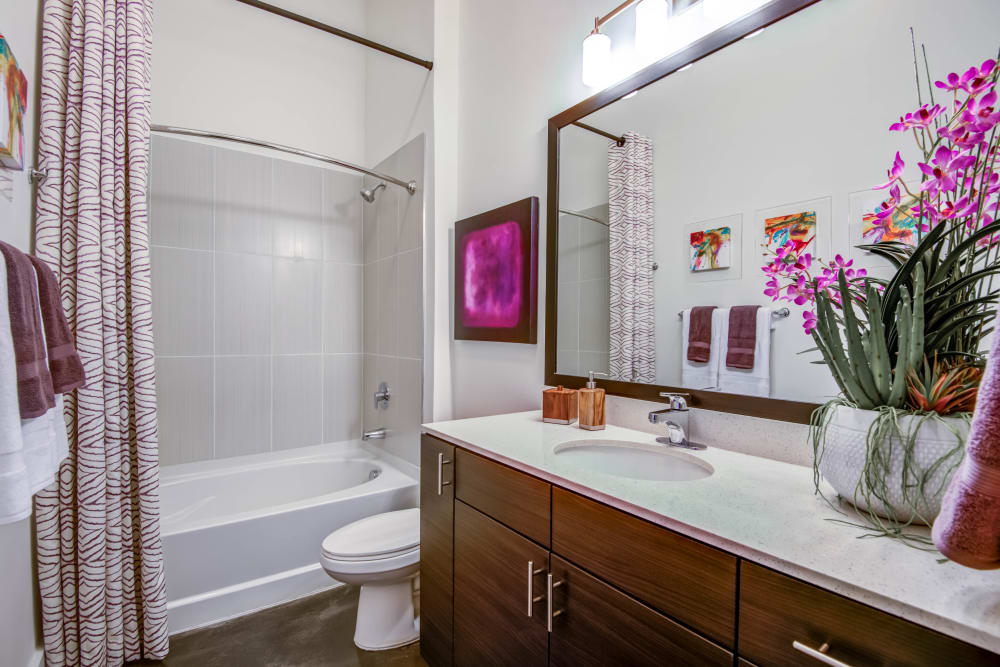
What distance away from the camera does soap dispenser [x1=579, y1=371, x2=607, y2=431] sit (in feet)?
4.74

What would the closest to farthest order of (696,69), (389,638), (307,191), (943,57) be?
(943,57) < (696,69) < (389,638) < (307,191)

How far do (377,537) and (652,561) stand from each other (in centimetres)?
129

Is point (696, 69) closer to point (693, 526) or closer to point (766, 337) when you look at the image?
point (766, 337)

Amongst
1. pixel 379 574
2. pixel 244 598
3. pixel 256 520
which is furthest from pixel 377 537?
pixel 244 598

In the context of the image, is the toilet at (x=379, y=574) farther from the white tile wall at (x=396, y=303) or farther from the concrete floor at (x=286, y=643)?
the white tile wall at (x=396, y=303)

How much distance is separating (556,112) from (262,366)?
6.72 feet

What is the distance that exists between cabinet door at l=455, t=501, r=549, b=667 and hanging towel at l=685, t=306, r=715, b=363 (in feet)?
2.19

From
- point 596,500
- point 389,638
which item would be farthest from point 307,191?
point 596,500

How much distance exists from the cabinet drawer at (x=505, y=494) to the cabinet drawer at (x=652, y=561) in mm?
45

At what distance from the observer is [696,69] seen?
4.26 ft

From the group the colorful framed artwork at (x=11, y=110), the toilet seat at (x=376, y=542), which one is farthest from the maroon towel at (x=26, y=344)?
the toilet seat at (x=376, y=542)

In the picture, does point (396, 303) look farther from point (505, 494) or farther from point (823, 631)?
point (823, 631)

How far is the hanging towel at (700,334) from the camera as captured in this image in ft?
4.14

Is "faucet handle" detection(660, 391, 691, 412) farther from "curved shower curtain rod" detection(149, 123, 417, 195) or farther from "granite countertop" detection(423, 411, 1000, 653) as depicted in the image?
"curved shower curtain rod" detection(149, 123, 417, 195)
